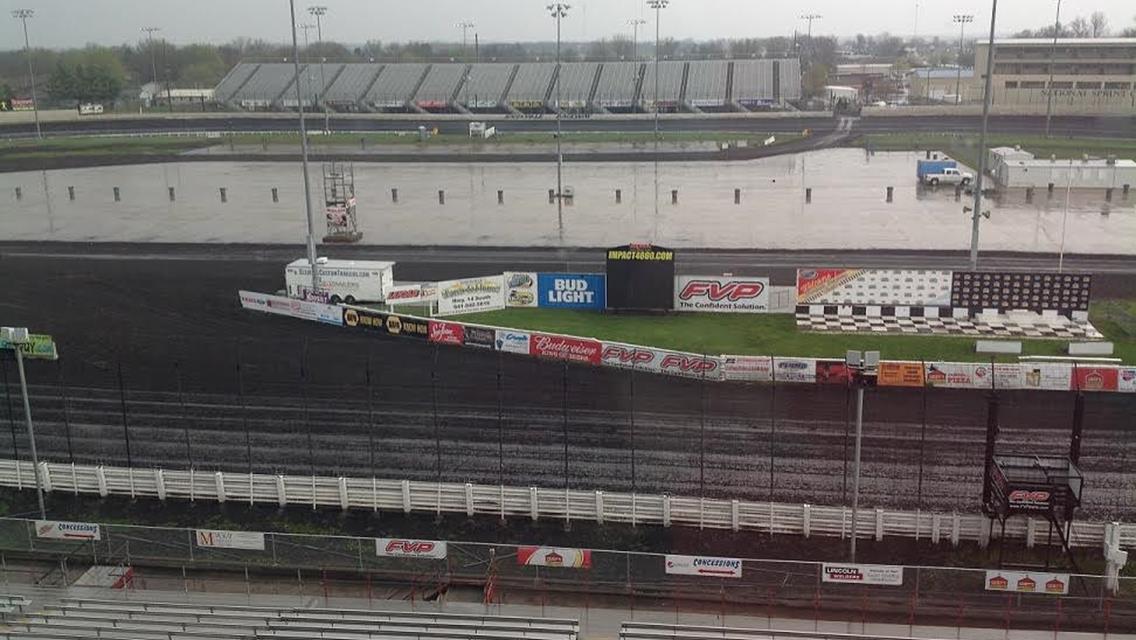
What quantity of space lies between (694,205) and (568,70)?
63577mm

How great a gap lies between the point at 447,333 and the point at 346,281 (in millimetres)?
6059

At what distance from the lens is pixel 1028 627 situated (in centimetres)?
1688

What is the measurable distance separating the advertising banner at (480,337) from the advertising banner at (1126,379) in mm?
17577

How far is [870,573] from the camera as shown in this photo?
17234 mm

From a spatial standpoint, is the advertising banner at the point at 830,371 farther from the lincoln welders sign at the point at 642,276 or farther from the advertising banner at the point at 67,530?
the advertising banner at the point at 67,530

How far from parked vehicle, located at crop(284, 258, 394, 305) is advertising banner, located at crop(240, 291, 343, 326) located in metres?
0.55

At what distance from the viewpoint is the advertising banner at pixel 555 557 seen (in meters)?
17.8

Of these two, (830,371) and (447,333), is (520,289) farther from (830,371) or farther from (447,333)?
(830,371)

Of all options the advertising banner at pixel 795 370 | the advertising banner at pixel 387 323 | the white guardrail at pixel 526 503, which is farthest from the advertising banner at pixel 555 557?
the advertising banner at pixel 387 323

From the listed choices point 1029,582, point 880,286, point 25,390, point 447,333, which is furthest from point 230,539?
point 880,286

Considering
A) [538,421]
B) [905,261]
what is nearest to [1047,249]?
[905,261]

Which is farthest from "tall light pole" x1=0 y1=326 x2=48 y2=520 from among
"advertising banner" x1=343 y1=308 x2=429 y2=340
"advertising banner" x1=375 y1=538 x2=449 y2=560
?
→ "advertising banner" x1=343 y1=308 x2=429 y2=340

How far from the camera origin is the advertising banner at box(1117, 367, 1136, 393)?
26.5 meters

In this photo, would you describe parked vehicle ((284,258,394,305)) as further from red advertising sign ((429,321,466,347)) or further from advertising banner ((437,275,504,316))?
red advertising sign ((429,321,466,347))
